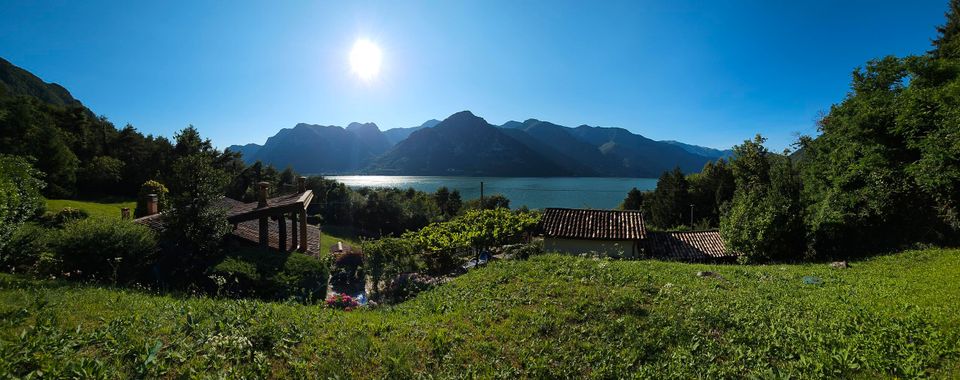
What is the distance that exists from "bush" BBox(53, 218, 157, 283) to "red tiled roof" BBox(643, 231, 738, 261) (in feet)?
68.6

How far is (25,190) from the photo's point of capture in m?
8.65

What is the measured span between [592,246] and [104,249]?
18.7 metres

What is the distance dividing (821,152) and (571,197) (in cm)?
6949

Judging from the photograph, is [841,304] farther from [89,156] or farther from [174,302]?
[89,156]

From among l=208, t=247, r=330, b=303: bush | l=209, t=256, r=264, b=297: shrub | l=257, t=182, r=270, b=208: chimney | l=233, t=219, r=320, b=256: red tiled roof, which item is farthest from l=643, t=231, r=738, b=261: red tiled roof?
l=257, t=182, r=270, b=208: chimney

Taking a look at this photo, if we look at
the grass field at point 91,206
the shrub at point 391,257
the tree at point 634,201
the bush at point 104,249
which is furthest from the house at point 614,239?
the tree at point 634,201

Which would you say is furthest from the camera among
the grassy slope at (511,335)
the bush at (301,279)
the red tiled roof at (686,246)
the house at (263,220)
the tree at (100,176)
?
the tree at (100,176)

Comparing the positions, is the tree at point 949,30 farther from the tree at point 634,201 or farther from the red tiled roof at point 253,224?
the tree at point 634,201

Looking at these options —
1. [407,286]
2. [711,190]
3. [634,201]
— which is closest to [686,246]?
[407,286]

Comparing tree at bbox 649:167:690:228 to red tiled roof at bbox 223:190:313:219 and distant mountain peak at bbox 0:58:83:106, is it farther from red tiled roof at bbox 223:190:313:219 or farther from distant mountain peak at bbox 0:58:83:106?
distant mountain peak at bbox 0:58:83:106

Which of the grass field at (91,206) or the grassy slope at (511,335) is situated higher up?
the grassy slope at (511,335)

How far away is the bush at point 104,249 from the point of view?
8.48 meters

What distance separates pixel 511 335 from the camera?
556 cm

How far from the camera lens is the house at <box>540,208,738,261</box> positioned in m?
20.0
